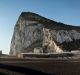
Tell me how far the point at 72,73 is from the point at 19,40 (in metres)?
83.6

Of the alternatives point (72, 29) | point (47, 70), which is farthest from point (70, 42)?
point (47, 70)

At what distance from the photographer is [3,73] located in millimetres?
6695

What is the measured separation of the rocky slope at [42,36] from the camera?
214 feet

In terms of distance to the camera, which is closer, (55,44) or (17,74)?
(17,74)

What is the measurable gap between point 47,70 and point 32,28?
75.4 meters

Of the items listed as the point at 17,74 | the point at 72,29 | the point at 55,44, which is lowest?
the point at 17,74

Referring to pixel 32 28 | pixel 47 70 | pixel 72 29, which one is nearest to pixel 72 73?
pixel 47 70

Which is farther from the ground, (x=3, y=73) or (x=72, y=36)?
(x=72, y=36)

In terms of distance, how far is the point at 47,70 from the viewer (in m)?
7.35

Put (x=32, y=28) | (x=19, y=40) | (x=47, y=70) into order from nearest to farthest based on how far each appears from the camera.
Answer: (x=47, y=70) < (x=32, y=28) < (x=19, y=40)

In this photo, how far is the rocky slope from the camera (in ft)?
214

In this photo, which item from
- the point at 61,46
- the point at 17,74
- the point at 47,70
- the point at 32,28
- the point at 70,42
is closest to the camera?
the point at 17,74

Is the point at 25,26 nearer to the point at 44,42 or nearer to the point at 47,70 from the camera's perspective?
the point at 44,42

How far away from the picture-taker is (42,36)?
250 ft
